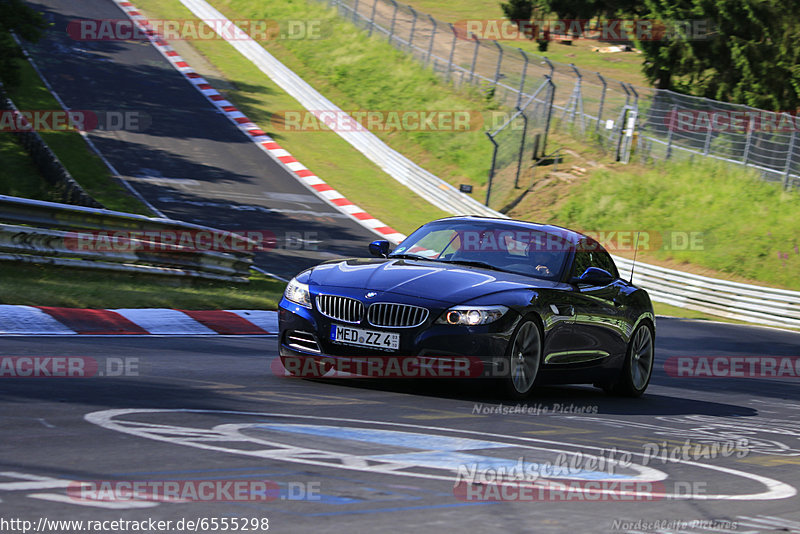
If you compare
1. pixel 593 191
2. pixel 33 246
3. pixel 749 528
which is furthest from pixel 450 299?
pixel 593 191

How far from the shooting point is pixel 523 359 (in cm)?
776

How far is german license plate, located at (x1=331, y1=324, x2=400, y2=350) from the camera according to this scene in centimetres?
734

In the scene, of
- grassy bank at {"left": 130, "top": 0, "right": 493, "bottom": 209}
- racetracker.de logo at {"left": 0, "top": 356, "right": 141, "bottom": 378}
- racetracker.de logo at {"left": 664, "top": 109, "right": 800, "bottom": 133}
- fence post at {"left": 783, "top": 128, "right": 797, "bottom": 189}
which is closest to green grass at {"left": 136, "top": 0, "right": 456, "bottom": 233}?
grassy bank at {"left": 130, "top": 0, "right": 493, "bottom": 209}

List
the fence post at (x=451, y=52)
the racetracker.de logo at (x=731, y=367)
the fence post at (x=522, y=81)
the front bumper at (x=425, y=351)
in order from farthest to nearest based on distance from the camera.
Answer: the fence post at (x=451, y=52)
the fence post at (x=522, y=81)
the racetracker.de logo at (x=731, y=367)
the front bumper at (x=425, y=351)

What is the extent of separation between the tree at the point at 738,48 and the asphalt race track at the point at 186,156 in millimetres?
11877

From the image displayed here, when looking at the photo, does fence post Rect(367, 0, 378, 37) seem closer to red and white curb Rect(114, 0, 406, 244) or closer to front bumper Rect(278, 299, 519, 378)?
red and white curb Rect(114, 0, 406, 244)

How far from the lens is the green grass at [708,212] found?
2514 cm

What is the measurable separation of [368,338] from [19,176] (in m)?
16.3

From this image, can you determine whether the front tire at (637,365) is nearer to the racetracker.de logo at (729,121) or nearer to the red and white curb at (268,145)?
the red and white curb at (268,145)

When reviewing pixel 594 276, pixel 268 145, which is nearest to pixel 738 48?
pixel 268 145

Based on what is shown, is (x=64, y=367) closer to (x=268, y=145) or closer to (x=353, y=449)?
(x=353, y=449)

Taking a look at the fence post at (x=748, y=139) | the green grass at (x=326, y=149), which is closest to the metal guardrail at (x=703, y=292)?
the green grass at (x=326, y=149)

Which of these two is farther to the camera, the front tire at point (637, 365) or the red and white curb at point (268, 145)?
the red and white curb at point (268, 145)

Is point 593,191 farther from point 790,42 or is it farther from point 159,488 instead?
point 159,488
